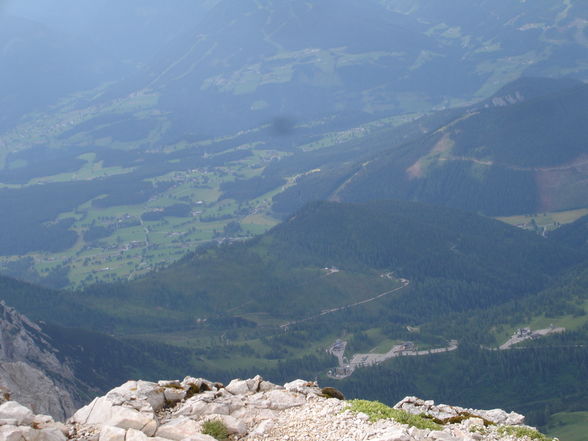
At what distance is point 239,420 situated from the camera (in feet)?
125

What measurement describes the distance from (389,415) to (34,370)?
2036 inches

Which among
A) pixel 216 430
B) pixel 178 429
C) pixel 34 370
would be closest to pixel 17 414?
pixel 178 429

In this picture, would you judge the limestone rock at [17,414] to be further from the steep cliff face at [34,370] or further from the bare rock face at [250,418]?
the steep cliff face at [34,370]

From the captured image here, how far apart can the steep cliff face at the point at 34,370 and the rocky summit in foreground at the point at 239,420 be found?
2989 cm

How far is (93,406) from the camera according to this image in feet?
126

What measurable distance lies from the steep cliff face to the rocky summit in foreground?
29.9m

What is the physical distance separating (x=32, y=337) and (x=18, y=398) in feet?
245

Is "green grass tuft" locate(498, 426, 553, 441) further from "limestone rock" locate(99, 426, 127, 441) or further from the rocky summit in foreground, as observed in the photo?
"limestone rock" locate(99, 426, 127, 441)

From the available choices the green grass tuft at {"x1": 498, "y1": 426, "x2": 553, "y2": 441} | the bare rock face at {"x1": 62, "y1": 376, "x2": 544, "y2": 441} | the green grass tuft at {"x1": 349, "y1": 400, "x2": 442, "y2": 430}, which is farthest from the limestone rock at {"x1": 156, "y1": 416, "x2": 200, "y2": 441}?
the green grass tuft at {"x1": 498, "y1": 426, "x2": 553, "y2": 441}

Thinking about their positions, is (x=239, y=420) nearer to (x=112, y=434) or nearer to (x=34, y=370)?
(x=112, y=434)

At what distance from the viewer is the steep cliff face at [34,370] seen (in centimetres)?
6981

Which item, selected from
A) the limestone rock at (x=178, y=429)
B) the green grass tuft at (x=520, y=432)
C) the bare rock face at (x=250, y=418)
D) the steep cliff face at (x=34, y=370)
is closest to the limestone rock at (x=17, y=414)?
the bare rock face at (x=250, y=418)

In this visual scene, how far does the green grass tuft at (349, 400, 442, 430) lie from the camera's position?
37.3 meters

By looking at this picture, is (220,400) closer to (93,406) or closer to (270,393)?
(270,393)
